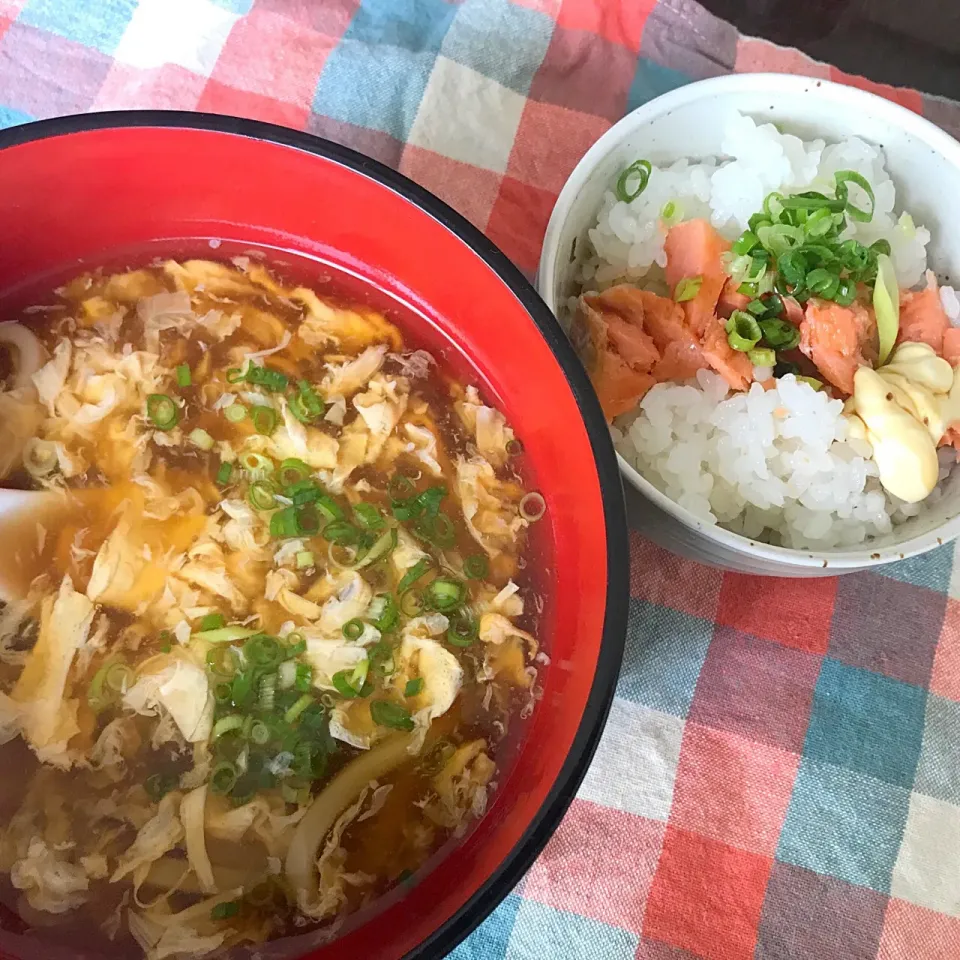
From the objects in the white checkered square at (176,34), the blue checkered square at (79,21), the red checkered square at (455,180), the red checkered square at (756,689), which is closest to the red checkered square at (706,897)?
the red checkered square at (756,689)

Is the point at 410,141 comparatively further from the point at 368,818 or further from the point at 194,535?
the point at 368,818

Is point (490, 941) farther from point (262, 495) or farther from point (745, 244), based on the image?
point (745, 244)

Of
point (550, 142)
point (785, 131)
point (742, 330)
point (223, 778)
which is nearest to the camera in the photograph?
point (223, 778)

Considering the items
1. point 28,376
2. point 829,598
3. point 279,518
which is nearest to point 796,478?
point 829,598

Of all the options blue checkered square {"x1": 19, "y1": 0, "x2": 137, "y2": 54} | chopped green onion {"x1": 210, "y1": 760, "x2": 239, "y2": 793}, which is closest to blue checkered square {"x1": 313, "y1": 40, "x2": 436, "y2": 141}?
blue checkered square {"x1": 19, "y1": 0, "x2": 137, "y2": 54}

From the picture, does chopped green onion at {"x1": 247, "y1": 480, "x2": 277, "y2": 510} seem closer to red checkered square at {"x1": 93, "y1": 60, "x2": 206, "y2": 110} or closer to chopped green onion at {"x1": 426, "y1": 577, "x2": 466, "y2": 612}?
chopped green onion at {"x1": 426, "y1": 577, "x2": 466, "y2": 612}

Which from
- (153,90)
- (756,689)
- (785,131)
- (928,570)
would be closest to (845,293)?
(785,131)
